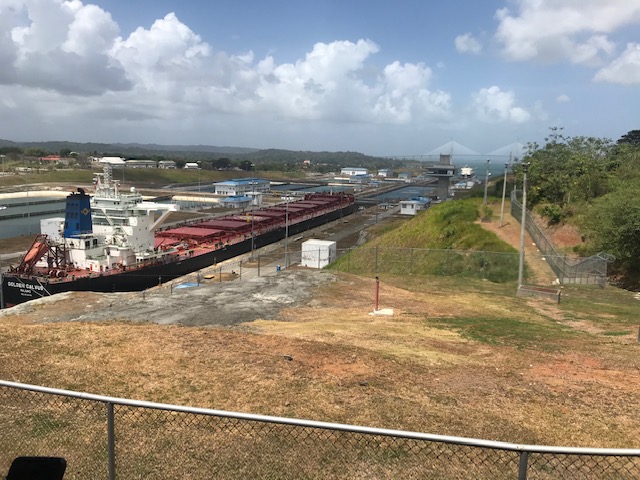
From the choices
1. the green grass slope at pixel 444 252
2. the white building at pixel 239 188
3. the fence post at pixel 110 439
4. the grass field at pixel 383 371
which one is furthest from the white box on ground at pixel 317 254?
the white building at pixel 239 188

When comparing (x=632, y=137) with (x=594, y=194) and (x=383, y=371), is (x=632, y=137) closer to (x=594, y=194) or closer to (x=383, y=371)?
(x=594, y=194)

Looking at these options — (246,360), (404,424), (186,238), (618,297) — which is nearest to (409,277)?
(618,297)

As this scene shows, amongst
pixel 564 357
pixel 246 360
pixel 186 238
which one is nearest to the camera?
pixel 246 360

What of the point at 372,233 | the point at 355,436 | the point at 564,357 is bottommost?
the point at 372,233

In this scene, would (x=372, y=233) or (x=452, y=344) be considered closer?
(x=452, y=344)

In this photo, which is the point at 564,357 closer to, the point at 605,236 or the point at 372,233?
the point at 605,236

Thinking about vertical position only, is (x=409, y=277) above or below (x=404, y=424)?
below

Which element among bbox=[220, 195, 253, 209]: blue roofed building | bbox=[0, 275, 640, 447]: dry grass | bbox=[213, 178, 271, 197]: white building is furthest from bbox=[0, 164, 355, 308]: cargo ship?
bbox=[213, 178, 271, 197]: white building
